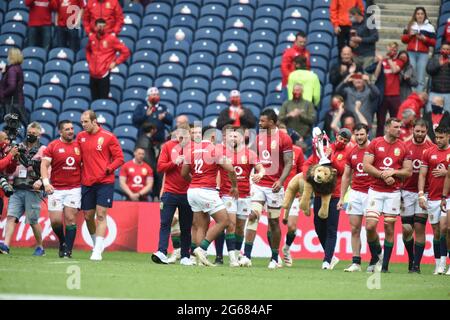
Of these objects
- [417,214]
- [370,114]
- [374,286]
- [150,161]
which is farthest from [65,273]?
[370,114]

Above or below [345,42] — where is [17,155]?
below

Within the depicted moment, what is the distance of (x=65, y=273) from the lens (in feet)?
43.4

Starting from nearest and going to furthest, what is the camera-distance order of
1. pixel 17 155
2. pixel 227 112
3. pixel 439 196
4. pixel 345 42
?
pixel 439 196 < pixel 17 155 < pixel 227 112 < pixel 345 42

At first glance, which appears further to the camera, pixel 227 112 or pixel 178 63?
pixel 178 63

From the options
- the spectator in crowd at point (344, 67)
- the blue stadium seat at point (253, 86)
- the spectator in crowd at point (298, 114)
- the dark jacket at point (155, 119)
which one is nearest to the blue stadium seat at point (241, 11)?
the blue stadium seat at point (253, 86)

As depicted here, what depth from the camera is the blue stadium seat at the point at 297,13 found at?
25.2 metres

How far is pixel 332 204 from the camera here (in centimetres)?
1714

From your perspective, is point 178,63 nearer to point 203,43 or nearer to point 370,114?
point 203,43

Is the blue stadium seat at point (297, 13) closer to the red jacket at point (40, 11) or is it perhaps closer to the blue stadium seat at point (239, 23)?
the blue stadium seat at point (239, 23)

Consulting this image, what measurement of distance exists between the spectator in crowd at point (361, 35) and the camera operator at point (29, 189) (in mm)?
8194

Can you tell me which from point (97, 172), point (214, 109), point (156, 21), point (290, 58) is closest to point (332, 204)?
point (97, 172)

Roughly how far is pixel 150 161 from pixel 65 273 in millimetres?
8380

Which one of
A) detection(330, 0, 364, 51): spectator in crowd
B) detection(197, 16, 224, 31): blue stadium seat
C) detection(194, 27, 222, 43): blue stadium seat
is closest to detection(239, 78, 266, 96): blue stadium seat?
detection(194, 27, 222, 43): blue stadium seat

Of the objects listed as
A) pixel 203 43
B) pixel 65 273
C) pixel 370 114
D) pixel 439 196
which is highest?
pixel 203 43
